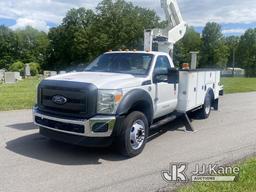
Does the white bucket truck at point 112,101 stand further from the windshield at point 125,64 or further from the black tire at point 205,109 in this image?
the black tire at point 205,109

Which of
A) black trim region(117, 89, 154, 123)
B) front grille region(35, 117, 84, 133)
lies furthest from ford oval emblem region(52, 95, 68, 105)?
black trim region(117, 89, 154, 123)

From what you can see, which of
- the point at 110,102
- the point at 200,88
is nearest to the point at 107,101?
the point at 110,102

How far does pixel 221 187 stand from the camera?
450cm

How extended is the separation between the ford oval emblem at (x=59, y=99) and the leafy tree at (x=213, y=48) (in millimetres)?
75858

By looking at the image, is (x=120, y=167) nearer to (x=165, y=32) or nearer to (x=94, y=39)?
(x=165, y=32)

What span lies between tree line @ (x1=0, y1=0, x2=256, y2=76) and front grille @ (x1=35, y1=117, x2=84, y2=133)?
5176 centimetres

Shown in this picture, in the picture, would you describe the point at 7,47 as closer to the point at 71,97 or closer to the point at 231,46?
the point at 231,46

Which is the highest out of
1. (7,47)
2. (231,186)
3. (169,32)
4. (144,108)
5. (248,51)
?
(7,47)

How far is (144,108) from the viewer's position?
6.32 meters

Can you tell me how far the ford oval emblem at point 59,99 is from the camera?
5598mm

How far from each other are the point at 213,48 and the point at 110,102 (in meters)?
78.6

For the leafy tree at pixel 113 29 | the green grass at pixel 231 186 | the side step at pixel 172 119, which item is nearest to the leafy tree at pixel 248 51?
the leafy tree at pixel 113 29

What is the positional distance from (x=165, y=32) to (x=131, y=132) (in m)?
6.95

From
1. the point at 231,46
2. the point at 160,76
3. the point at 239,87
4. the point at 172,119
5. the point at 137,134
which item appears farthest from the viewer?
the point at 231,46
